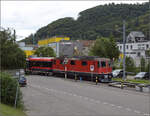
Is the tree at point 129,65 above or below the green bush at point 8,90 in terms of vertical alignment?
above

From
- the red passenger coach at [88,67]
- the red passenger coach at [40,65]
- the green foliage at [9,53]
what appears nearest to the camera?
the green foliage at [9,53]

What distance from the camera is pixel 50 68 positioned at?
45.2 metres

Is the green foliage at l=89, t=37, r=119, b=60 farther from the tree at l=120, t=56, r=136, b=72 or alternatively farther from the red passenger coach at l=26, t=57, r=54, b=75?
the red passenger coach at l=26, t=57, r=54, b=75

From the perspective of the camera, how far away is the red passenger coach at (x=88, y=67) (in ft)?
117

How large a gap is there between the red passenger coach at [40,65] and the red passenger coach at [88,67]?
3.76 metres

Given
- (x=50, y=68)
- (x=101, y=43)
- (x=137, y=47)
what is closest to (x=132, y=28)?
(x=137, y=47)

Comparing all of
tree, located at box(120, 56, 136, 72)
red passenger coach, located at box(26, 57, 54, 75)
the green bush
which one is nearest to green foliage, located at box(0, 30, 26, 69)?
the green bush

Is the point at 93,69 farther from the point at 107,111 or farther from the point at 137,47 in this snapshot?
the point at 137,47

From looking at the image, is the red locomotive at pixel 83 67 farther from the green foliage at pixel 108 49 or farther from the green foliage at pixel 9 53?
the green foliage at pixel 9 53

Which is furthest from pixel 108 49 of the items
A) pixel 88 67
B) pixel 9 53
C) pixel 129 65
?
pixel 9 53

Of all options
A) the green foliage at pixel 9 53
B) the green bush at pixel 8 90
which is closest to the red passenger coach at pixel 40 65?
the green foliage at pixel 9 53

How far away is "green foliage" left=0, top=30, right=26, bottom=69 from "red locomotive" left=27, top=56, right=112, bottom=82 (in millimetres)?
12583

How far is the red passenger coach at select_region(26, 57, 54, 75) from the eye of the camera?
1789 inches

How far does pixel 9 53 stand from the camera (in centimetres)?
2444
